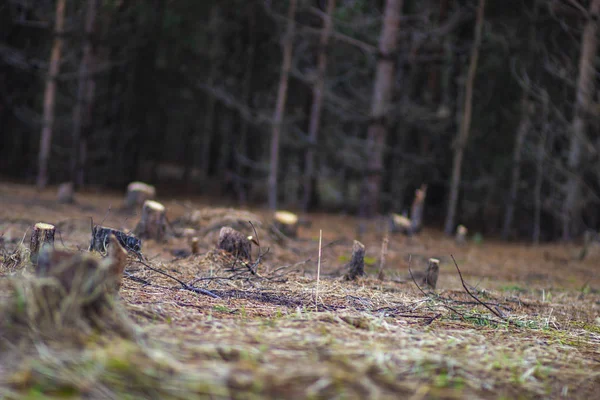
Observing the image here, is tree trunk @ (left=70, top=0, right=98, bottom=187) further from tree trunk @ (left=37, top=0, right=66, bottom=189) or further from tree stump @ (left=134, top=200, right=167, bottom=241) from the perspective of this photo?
tree stump @ (left=134, top=200, right=167, bottom=241)

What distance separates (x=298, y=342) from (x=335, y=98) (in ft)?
40.2

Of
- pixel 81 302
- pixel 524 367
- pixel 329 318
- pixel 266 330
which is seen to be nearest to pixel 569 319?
pixel 524 367

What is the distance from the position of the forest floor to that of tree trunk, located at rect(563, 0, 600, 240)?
8024 mm

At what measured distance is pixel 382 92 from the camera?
14.4m

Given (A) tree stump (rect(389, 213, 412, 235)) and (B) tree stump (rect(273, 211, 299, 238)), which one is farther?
(A) tree stump (rect(389, 213, 412, 235))

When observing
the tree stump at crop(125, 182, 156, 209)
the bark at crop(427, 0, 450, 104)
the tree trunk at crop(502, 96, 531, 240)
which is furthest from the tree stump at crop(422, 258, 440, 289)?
the bark at crop(427, 0, 450, 104)

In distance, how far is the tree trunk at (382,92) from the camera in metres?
14.2

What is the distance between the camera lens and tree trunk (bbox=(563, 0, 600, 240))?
12953 millimetres

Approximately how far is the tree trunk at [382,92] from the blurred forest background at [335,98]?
3 cm

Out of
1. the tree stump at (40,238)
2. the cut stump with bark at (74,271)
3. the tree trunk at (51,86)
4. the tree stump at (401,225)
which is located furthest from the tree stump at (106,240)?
the tree trunk at (51,86)

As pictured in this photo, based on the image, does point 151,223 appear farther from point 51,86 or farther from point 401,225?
point 51,86

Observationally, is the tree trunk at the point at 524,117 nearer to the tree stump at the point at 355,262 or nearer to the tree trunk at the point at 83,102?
the tree stump at the point at 355,262

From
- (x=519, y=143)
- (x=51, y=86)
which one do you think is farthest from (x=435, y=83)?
(x=51, y=86)

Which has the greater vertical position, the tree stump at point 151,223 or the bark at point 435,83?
the bark at point 435,83
